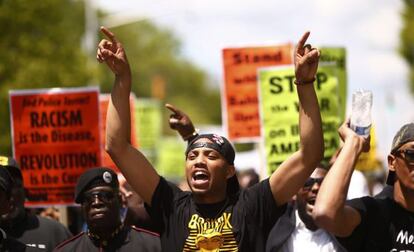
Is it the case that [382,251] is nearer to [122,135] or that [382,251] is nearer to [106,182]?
[122,135]

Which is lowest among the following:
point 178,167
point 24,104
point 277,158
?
point 178,167

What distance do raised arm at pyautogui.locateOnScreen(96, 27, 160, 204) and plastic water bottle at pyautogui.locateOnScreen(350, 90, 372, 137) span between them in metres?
1.36

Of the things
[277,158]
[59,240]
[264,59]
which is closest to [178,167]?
[264,59]

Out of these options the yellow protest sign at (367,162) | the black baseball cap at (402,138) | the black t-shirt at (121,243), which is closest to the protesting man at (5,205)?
the black t-shirt at (121,243)

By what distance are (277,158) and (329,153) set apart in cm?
57

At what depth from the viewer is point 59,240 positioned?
25.0 feet

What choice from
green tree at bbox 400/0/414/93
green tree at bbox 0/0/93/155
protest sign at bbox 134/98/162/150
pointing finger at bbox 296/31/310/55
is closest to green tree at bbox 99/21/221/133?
green tree at bbox 400/0/414/93

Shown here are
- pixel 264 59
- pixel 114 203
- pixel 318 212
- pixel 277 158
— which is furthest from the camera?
pixel 264 59

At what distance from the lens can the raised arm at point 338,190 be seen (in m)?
4.93

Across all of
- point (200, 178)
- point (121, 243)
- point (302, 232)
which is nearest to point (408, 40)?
point (302, 232)

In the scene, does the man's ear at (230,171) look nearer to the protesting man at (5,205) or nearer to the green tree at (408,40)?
the protesting man at (5,205)

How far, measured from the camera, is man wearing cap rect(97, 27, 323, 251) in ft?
18.6

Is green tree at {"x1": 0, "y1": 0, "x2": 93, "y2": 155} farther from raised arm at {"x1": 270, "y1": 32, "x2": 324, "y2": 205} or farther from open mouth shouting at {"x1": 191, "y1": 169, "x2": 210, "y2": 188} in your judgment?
raised arm at {"x1": 270, "y1": 32, "x2": 324, "y2": 205}

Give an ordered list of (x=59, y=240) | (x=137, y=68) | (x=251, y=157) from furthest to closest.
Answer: (x=137, y=68), (x=251, y=157), (x=59, y=240)
